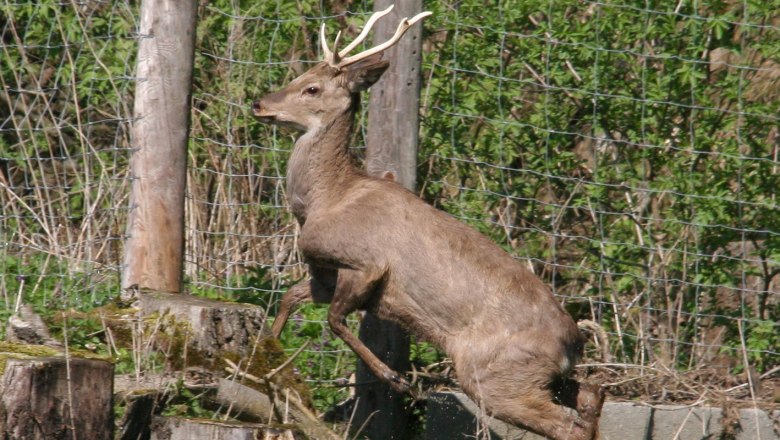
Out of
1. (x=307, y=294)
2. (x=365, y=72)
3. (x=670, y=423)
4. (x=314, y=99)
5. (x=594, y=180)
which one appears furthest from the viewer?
(x=594, y=180)

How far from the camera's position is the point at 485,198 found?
7.12 metres

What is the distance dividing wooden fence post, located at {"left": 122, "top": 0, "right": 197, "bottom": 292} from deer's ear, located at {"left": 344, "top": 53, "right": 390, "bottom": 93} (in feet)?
2.86

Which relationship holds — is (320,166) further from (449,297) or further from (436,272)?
(449,297)

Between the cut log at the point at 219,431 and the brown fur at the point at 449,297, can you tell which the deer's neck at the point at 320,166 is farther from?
the cut log at the point at 219,431

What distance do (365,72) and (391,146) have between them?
42cm

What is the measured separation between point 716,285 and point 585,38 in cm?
165

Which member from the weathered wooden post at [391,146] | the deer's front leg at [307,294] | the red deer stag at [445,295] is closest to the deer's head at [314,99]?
the red deer stag at [445,295]

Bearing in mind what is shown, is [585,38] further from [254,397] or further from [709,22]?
[254,397]

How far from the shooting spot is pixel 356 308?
19.4 ft

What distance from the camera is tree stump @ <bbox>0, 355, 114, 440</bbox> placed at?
14.2 ft

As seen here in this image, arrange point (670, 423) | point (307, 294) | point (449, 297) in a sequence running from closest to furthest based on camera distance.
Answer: point (449, 297), point (670, 423), point (307, 294)

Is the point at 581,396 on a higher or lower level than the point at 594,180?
lower

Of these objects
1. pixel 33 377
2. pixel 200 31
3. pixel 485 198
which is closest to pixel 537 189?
pixel 485 198

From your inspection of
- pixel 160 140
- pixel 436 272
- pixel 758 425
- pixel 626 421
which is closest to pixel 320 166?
pixel 160 140
